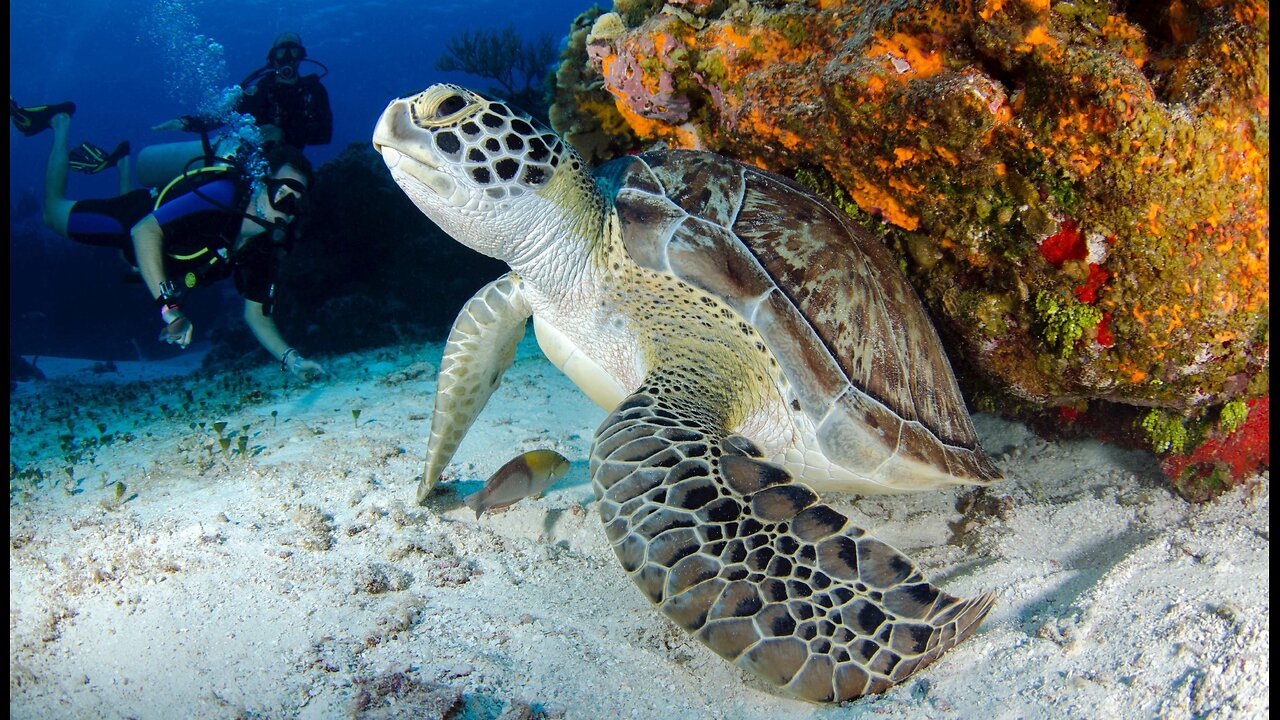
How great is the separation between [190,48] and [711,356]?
6909 centimetres

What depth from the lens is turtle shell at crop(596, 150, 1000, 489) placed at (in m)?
2.23

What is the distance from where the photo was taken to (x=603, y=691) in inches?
61.9

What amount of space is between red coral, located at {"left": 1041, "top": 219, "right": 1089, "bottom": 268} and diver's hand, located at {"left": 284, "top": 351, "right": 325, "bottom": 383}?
5925 millimetres

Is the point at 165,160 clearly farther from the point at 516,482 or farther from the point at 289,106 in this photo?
the point at 516,482

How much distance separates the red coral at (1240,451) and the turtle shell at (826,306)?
Result: 0.69 m

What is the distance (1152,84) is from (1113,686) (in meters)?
1.68

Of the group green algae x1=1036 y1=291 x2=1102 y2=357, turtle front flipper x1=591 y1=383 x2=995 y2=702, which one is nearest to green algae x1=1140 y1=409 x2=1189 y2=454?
green algae x1=1036 y1=291 x2=1102 y2=357

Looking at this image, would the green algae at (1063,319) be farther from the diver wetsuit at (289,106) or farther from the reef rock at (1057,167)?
the diver wetsuit at (289,106)

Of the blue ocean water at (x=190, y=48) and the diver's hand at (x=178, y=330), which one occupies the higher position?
the diver's hand at (x=178, y=330)

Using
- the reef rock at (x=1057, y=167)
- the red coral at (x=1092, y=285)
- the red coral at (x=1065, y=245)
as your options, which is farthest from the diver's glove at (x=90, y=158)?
the red coral at (x=1092, y=285)

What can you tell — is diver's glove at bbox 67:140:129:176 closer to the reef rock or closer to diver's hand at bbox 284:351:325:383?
diver's hand at bbox 284:351:325:383

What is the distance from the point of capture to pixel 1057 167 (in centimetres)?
187

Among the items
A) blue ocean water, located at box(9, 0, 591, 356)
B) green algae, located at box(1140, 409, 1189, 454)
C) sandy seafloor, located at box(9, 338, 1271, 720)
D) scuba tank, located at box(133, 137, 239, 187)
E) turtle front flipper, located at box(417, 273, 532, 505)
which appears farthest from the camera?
blue ocean water, located at box(9, 0, 591, 356)

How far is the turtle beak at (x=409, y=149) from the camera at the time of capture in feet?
7.39
